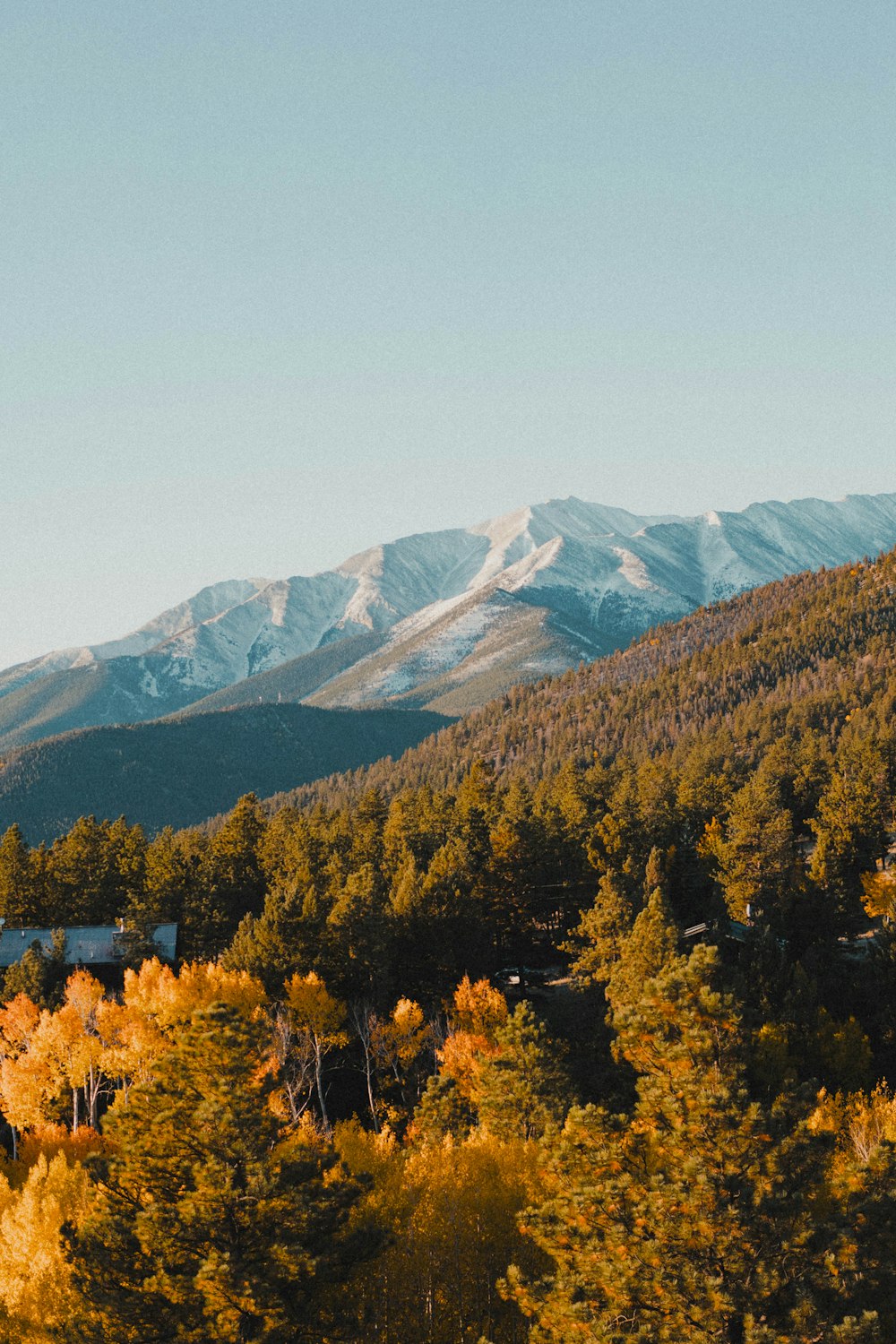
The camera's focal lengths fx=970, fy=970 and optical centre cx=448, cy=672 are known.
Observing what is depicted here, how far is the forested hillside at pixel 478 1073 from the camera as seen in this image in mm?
25688

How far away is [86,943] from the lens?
81.9 m

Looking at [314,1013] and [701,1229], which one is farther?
[314,1013]

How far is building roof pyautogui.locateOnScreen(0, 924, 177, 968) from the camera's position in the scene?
262 ft

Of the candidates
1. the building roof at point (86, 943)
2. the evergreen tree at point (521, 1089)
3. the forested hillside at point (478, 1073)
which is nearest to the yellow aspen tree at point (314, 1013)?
the forested hillside at point (478, 1073)

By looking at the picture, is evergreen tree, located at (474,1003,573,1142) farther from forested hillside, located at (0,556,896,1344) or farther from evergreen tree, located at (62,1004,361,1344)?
evergreen tree, located at (62,1004,361,1344)

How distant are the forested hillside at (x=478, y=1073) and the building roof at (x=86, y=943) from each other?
2.15m

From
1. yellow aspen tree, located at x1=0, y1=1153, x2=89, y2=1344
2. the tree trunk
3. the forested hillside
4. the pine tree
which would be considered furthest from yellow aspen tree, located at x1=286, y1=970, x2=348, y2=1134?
the pine tree

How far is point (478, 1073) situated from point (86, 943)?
4489 cm

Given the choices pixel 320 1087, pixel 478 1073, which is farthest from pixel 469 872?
pixel 478 1073

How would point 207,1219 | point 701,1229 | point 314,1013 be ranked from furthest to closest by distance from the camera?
1. point 314,1013
2. point 207,1219
3. point 701,1229

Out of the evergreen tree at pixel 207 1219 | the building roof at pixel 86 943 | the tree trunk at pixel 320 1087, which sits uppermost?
the evergreen tree at pixel 207 1219

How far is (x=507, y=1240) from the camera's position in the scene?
35.9 metres

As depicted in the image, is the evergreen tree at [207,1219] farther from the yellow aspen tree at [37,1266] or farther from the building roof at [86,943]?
the building roof at [86,943]

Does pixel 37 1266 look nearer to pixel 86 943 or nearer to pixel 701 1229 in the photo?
pixel 701 1229
